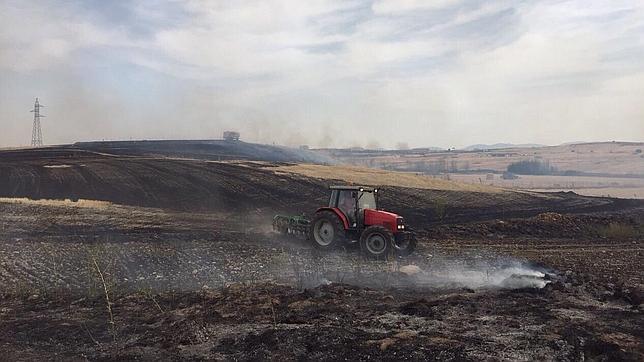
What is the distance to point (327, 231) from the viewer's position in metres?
16.3

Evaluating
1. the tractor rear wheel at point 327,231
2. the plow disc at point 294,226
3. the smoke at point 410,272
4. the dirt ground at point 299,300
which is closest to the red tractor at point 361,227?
the tractor rear wheel at point 327,231

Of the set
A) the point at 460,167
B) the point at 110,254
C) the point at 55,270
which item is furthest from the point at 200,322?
the point at 460,167

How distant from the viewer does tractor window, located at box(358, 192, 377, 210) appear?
16188mm

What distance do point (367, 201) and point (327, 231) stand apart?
1.49m

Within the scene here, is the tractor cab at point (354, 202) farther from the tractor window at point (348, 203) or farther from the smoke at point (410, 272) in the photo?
the smoke at point (410, 272)

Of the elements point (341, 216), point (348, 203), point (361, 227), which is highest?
point (348, 203)

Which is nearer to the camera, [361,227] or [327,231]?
[361,227]

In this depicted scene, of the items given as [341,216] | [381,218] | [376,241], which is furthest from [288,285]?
[381,218]

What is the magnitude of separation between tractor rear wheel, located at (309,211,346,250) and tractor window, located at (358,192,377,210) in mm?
835

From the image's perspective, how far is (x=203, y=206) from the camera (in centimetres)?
2602

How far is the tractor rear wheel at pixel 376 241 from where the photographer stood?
15.1 m

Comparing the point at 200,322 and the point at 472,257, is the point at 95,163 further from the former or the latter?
the point at 200,322

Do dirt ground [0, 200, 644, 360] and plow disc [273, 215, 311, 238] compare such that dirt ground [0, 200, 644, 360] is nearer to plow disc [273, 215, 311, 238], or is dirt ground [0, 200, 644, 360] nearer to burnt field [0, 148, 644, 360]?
burnt field [0, 148, 644, 360]

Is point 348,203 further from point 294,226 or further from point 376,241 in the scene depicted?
point 294,226
